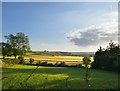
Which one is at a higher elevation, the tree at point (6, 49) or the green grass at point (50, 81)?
the tree at point (6, 49)

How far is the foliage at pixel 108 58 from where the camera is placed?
4022cm

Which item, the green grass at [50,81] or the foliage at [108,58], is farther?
the foliage at [108,58]

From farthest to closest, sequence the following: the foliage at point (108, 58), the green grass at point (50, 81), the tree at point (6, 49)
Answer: the tree at point (6, 49) < the foliage at point (108, 58) < the green grass at point (50, 81)

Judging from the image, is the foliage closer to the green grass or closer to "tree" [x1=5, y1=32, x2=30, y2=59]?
the green grass

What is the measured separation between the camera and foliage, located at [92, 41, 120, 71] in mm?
40216

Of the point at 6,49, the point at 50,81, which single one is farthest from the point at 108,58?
the point at 6,49

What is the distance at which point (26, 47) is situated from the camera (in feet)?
269

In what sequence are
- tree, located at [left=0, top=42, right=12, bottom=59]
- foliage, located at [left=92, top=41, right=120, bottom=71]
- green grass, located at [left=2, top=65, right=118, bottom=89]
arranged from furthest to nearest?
tree, located at [left=0, top=42, right=12, bottom=59] < foliage, located at [left=92, top=41, right=120, bottom=71] < green grass, located at [left=2, top=65, right=118, bottom=89]

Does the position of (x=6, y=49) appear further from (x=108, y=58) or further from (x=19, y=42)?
(x=108, y=58)

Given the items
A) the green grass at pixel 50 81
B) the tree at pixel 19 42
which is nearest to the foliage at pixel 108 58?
the green grass at pixel 50 81

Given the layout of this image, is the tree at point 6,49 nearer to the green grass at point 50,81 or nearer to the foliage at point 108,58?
the foliage at point 108,58

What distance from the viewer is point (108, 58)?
42.4 m

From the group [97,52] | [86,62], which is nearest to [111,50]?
[97,52]

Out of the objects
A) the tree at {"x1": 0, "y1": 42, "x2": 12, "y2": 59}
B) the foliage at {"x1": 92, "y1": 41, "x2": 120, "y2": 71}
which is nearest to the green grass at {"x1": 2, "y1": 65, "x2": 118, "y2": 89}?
the foliage at {"x1": 92, "y1": 41, "x2": 120, "y2": 71}
